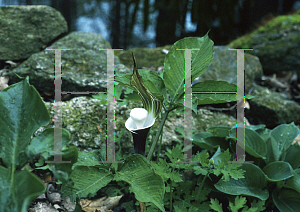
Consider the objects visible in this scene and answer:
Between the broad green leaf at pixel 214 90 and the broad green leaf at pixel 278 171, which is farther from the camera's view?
the broad green leaf at pixel 278 171

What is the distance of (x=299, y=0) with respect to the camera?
6.07 metres

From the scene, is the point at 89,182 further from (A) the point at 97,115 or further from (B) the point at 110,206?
(A) the point at 97,115

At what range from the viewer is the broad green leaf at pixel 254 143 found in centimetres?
116

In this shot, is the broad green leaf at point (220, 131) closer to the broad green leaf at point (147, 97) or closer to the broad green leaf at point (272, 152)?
the broad green leaf at point (272, 152)

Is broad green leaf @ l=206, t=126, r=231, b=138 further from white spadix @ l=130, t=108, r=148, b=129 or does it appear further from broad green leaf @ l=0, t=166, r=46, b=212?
broad green leaf @ l=0, t=166, r=46, b=212

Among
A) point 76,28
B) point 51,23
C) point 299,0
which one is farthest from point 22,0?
point 299,0

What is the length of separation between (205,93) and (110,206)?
2.33ft

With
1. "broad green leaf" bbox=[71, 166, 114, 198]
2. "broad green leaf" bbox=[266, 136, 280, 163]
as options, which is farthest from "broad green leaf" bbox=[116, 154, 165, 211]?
"broad green leaf" bbox=[266, 136, 280, 163]

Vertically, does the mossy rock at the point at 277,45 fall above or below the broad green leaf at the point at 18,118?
above

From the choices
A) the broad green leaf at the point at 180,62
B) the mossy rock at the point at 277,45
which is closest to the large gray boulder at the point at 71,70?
the broad green leaf at the point at 180,62

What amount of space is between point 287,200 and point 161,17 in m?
6.27

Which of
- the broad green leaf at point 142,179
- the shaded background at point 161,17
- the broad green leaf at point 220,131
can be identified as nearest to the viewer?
the broad green leaf at point 142,179

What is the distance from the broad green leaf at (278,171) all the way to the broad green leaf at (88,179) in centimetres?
74

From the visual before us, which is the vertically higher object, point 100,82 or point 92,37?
point 92,37
